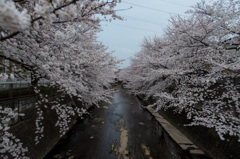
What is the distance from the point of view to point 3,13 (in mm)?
1084

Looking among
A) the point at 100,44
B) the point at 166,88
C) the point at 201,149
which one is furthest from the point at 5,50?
the point at 166,88

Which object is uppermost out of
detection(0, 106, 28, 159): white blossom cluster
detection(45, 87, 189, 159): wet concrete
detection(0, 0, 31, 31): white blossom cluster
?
detection(0, 0, 31, 31): white blossom cluster

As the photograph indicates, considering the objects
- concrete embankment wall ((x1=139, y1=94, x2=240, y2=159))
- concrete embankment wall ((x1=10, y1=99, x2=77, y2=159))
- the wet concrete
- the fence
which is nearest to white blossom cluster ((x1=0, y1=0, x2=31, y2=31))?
the fence

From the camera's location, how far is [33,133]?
5.64 meters

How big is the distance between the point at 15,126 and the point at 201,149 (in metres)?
8.89

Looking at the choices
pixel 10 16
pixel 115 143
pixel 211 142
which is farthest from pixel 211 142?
pixel 10 16

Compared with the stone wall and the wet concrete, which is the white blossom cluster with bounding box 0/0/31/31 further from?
the stone wall

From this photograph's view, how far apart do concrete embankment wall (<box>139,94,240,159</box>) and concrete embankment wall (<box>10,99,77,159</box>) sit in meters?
8.03

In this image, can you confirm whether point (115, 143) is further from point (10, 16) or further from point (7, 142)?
point (10, 16)

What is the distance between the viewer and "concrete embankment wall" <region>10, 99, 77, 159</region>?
195 inches

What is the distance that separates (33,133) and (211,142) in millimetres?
8522

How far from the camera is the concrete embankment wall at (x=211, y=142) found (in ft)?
16.4

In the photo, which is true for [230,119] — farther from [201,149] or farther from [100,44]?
[100,44]

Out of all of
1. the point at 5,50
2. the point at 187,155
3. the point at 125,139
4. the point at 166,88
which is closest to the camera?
the point at 5,50
